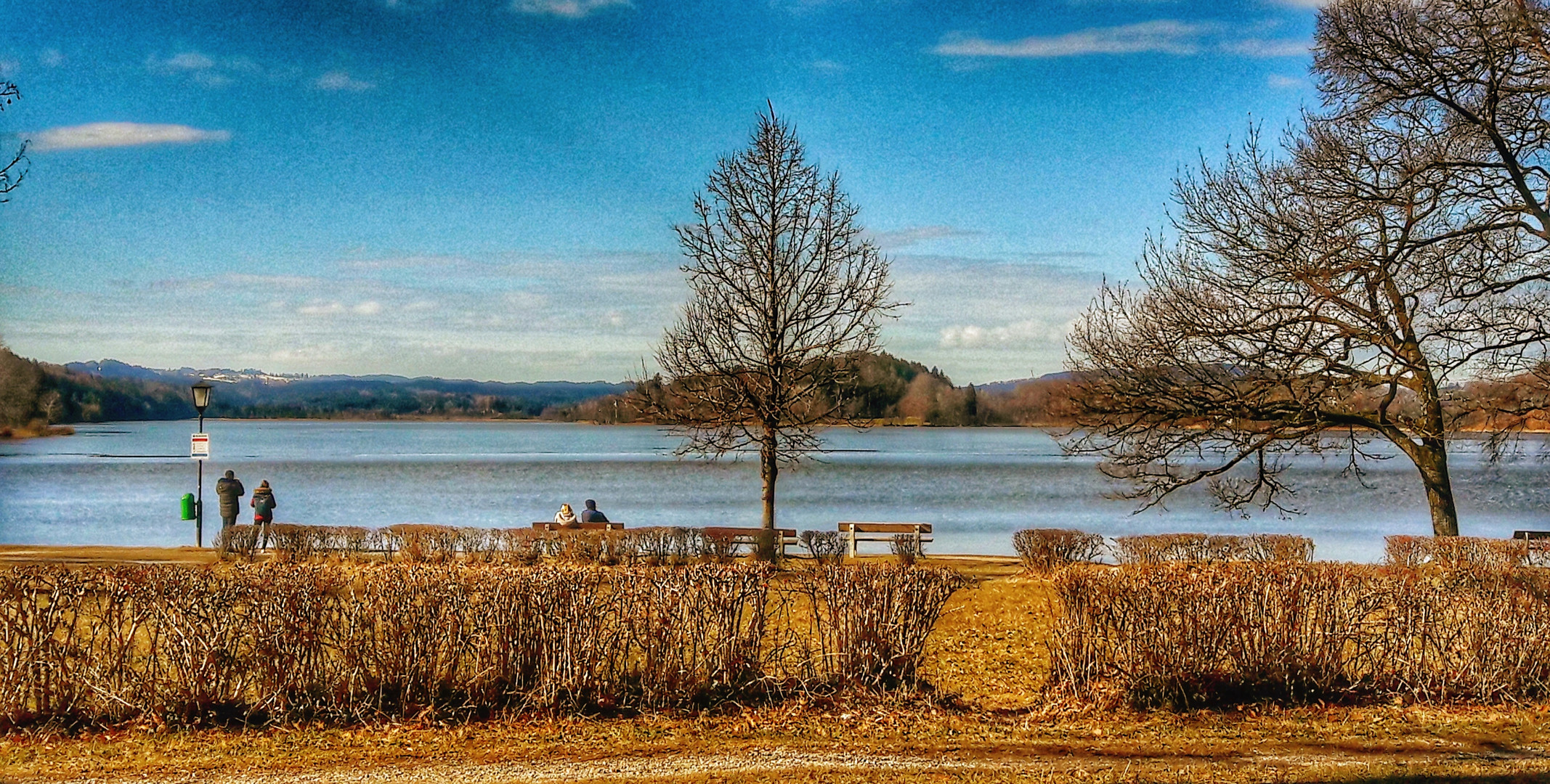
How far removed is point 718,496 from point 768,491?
33.2 metres

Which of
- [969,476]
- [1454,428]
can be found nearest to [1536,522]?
[1454,428]

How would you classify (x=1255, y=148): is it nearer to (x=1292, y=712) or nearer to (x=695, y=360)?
(x=695, y=360)

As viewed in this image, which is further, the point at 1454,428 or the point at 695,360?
the point at 695,360

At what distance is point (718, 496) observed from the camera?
52.7m

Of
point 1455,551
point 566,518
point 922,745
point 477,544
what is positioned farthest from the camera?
point 566,518

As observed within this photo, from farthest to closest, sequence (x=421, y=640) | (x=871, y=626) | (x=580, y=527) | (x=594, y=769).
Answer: (x=580, y=527)
(x=871, y=626)
(x=421, y=640)
(x=594, y=769)

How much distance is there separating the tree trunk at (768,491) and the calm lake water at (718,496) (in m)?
4.79

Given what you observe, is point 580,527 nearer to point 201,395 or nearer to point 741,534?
point 741,534

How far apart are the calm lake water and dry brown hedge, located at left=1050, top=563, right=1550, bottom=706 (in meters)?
10.2

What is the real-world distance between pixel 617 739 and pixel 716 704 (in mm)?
952

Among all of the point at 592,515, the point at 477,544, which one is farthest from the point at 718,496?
the point at 477,544

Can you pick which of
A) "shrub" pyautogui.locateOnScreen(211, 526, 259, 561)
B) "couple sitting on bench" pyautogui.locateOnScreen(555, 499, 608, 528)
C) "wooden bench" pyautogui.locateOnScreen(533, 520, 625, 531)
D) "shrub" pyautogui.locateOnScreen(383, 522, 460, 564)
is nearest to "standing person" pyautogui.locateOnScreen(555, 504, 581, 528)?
"couple sitting on bench" pyautogui.locateOnScreen(555, 499, 608, 528)

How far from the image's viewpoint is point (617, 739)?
8.04m

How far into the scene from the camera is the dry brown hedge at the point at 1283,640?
8.90 meters
